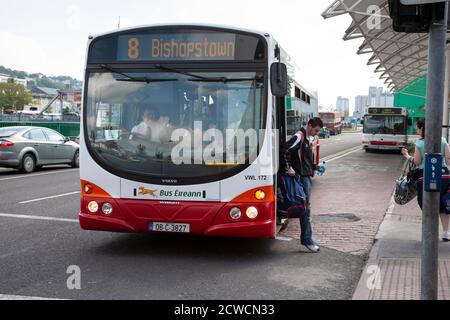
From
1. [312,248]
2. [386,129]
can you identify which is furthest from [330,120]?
[312,248]

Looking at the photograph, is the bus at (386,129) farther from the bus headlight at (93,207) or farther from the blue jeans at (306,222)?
the bus headlight at (93,207)

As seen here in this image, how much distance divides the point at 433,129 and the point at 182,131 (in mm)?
3294

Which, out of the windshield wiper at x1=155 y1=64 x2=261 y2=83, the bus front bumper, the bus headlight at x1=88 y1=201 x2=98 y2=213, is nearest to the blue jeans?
the bus front bumper

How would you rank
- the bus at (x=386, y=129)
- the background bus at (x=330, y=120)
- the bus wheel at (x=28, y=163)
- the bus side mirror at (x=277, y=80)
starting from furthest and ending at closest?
1. the background bus at (x=330, y=120)
2. the bus at (x=386, y=129)
3. the bus wheel at (x=28, y=163)
4. the bus side mirror at (x=277, y=80)

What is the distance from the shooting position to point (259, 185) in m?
6.36

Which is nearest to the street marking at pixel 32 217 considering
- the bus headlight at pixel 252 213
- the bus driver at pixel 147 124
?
the bus driver at pixel 147 124

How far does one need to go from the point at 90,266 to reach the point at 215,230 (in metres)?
1.50

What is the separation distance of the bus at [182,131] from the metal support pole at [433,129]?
8.31 ft

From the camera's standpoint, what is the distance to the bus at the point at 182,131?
6.38m

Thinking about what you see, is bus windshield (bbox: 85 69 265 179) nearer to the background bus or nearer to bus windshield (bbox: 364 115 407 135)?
bus windshield (bbox: 364 115 407 135)

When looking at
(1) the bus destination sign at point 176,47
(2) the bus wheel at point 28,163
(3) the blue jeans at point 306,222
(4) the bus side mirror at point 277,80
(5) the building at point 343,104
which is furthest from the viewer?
(5) the building at point 343,104

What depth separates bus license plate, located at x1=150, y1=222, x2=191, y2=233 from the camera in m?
6.41

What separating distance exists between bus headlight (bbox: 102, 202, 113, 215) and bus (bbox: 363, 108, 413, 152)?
2672 centimetres
